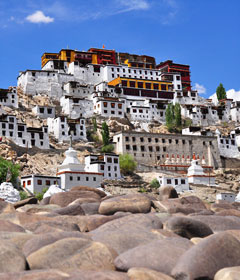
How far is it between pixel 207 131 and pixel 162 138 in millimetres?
10864

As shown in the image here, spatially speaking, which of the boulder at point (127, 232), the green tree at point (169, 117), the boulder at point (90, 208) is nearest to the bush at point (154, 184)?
the green tree at point (169, 117)

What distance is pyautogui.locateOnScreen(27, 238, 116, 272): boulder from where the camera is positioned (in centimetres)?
1094

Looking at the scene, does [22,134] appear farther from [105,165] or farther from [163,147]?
[163,147]

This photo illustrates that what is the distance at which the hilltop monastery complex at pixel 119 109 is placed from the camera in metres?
71.2

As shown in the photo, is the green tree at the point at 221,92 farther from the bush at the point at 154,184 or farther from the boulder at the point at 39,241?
the boulder at the point at 39,241

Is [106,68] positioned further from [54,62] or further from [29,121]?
[29,121]

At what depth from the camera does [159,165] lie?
7581 centimetres

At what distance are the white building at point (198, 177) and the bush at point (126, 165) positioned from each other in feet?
26.2

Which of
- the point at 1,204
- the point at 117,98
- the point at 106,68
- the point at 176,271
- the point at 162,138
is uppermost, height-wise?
the point at 106,68

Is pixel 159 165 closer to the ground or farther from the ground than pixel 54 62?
closer to the ground

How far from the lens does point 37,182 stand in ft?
184

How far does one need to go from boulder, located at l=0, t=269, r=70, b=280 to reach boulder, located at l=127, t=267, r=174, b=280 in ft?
4.26

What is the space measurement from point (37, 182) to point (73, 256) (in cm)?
4577

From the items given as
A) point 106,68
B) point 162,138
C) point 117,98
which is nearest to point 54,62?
point 106,68
